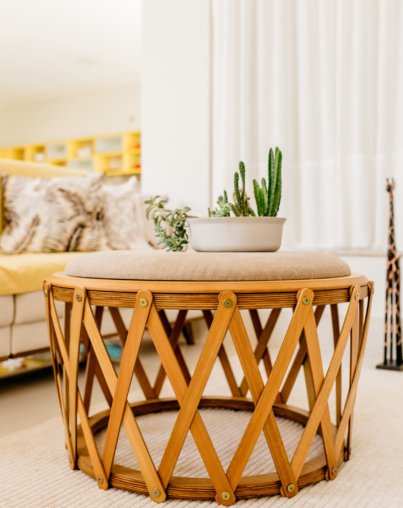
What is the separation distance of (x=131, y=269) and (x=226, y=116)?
2.05 m

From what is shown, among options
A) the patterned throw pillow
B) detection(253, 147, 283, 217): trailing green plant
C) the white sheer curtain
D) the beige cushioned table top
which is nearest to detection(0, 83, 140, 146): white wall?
the white sheer curtain

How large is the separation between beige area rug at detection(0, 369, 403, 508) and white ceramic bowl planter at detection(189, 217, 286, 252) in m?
0.46

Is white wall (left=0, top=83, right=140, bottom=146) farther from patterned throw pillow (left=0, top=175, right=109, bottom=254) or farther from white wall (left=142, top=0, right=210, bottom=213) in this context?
patterned throw pillow (left=0, top=175, right=109, bottom=254)

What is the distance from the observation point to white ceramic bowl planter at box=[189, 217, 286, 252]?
112 cm

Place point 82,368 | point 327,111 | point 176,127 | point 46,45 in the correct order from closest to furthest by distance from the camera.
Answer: point 82,368 < point 327,111 < point 176,127 < point 46,45

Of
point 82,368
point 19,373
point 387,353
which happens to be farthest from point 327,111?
point 19,373

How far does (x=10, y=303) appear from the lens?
1.79 m

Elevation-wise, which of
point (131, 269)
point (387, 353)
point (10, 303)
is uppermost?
point (131, 269)

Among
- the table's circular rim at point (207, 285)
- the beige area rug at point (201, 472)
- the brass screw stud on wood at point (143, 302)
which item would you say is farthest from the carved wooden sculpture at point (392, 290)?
the brass screw stud on wood at point (143, 302)

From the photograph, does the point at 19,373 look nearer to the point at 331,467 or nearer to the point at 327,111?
the point at 331,467

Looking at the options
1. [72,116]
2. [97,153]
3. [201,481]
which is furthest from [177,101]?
[72,116]

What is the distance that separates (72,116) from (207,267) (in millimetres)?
7400

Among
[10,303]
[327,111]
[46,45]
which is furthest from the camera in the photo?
[46,45]

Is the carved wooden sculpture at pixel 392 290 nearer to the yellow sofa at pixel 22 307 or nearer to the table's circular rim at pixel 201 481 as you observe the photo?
the table's circular rim at pixel 201 481
